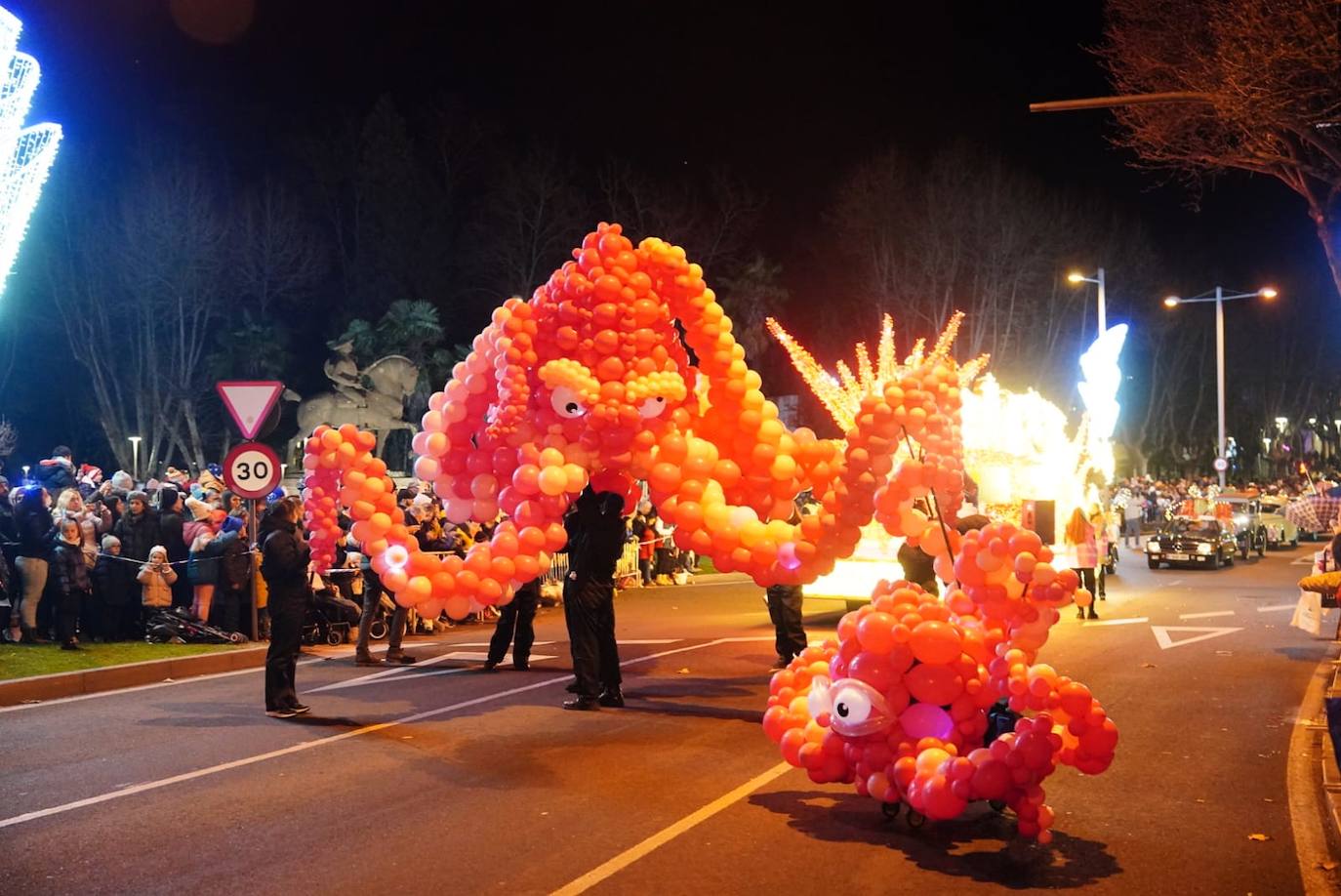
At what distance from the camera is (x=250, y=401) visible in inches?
569

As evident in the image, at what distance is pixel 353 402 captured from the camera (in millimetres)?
36594

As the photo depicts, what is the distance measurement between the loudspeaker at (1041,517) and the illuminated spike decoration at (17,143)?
59.5 feet

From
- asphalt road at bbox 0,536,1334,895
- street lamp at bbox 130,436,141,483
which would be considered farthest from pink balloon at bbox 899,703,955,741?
street lamp at bbox 130,436,141,483

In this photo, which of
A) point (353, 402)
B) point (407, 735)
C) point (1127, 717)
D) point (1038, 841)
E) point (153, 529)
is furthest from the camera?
point (353, 402)

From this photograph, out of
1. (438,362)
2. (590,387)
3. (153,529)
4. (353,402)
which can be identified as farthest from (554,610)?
(438,362)

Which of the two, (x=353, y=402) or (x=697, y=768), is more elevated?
(x=353, y=402)

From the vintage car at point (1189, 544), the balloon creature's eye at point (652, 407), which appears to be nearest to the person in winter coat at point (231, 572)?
the balloon creature's eye at point (652, 407)

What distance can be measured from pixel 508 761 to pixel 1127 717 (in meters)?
5.43

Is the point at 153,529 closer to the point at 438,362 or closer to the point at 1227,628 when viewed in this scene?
the point at 1227,628

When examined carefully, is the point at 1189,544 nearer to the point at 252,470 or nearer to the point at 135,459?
the point at 252,470

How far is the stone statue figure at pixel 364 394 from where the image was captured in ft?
120

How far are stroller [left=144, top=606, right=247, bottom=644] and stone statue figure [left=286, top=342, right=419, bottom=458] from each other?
22424 mm

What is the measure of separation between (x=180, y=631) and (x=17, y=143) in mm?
10139

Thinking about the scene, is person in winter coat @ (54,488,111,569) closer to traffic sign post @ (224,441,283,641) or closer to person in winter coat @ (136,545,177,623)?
person in winter coat @ (136,545,177,623)
